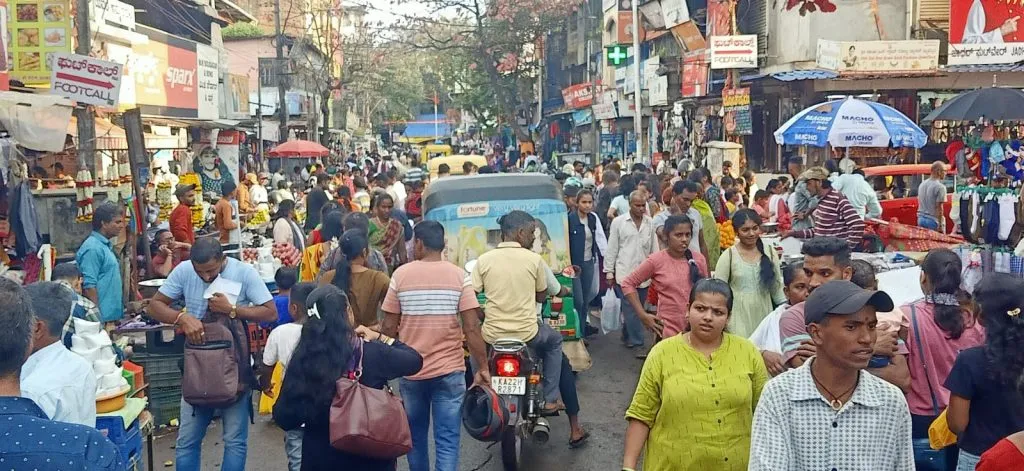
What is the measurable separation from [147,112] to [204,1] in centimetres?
692

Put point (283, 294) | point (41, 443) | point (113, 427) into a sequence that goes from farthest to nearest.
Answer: point (283, 294) < point (113, 427) < point (41, 443)

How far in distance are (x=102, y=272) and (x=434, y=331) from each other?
135 inches

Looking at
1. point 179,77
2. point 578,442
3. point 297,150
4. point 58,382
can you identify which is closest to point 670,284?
point 578,442

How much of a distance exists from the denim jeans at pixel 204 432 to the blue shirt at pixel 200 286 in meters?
0.55

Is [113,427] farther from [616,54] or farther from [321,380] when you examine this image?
[616,54]

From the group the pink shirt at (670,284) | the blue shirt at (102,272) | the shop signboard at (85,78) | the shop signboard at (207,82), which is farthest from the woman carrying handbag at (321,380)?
the shop signboard at (207,82)

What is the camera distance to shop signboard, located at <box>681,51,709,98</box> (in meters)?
26.8

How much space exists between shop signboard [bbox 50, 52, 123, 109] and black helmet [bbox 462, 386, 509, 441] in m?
6.76

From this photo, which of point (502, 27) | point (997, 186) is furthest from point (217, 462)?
point (502, 27)

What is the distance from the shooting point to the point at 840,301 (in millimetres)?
3311

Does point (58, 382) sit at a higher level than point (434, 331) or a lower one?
higher

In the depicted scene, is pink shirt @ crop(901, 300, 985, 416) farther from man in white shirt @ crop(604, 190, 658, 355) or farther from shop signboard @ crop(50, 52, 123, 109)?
shop signboard @ crop(50, 52, 123, 109)

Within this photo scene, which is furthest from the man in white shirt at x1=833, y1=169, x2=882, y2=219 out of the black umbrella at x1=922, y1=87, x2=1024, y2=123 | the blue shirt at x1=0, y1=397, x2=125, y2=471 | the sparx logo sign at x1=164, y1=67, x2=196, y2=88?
the sparx logo sign at x1=164, y1=67, x2=196, y2=88

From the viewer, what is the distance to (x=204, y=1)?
89.0 feet
